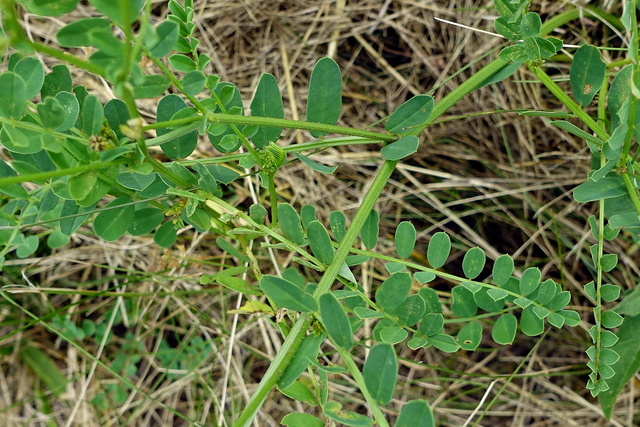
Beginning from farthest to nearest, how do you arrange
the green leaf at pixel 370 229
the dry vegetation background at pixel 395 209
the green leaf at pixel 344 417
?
the dry vegetation background at pixel 395 209 < the green leaf at pixel 370 229 < the green leaf at pixel 344 417

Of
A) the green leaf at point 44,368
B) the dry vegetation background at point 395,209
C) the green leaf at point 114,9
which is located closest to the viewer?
the green leaf at point 114,9

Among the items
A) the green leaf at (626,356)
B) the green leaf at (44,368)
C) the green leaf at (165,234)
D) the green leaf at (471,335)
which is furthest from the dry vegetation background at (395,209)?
the green leaf at (471,335)

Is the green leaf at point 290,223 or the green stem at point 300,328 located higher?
the green leaf at point 290,223

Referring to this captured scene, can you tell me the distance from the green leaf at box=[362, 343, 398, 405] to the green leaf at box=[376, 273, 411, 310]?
19 cm

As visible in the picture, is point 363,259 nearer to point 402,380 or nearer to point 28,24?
point 402,380

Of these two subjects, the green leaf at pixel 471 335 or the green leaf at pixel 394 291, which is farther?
the green leaf at pixel 471 335

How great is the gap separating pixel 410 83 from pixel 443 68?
0.11 meters

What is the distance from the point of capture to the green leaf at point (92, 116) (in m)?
0.78

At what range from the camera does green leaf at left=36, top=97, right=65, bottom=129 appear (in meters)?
0.78

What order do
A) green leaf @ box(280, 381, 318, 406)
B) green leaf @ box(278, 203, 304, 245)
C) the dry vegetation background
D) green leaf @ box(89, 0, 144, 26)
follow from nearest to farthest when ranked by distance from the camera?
green leaf @ box(89, 0, 144, 26) < green leaf @ box(280, 381, 318, 406) < green leaf @ box(278, 203, 304, 245) < the dry vegetation background

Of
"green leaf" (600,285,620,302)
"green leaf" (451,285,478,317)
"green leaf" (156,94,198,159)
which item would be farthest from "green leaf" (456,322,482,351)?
"green leaf" (156,94,198,159)

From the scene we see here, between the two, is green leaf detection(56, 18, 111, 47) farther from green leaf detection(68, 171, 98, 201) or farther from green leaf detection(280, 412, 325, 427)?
green leaf detection(280, 412, 325, 427)

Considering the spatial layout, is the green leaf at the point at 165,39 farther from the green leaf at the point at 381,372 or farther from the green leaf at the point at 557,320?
the green leaf at the point at 557,320

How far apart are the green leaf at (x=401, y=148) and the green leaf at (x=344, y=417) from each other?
1.40ft
